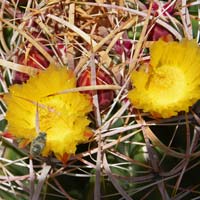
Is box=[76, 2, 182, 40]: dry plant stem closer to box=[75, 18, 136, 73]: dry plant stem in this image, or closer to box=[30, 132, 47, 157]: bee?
box=[75, 18, 136, 73]: dry plant stem

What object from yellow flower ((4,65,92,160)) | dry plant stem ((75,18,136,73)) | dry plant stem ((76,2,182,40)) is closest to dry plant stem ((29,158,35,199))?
yellow flower ((4,65,92,160))

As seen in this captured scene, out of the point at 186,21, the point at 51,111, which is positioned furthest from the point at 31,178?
the point at 186,21

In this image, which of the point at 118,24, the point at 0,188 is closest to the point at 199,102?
the point at 118,24

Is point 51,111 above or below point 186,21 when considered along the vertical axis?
below

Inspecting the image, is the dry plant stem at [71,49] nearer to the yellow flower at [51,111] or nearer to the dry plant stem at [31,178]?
the yellow flower at [51,111]

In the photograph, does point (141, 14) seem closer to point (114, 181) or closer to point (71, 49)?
point (71, 49)

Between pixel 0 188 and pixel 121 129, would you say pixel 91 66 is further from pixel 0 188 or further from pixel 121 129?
pixel 0 188
